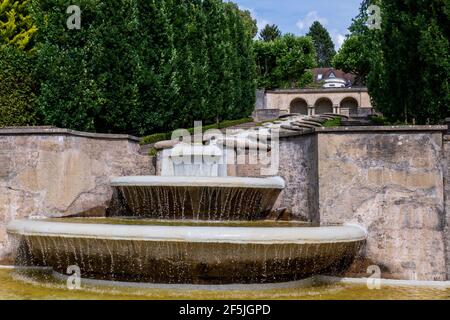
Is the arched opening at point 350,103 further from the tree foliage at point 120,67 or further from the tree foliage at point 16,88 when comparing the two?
the tree foliage at point 16,88

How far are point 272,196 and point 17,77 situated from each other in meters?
10.8

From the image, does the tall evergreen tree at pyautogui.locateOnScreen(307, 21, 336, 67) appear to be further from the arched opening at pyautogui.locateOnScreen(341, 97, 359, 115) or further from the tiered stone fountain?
the tiered stone fountain

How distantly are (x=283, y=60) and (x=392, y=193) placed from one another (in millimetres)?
48906

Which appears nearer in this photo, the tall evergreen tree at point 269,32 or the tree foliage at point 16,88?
the tree foliage at point 16,88

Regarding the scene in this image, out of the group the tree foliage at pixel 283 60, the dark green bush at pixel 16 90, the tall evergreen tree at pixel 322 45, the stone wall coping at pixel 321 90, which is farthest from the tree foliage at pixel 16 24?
the tall evergreen tree at pixel 322 45

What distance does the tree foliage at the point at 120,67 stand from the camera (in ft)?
50.2

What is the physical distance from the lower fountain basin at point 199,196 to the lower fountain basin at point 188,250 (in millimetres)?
1840

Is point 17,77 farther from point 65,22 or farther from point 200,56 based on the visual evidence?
point 200,56

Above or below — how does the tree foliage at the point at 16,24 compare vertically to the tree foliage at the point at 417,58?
above

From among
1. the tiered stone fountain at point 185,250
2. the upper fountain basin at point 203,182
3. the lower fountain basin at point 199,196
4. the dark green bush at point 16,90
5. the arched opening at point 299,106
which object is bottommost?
the tiered stone fountain at point 185,250

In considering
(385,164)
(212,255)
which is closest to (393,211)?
(385,164)

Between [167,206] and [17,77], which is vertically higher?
[17,77]

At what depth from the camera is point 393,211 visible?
767cm

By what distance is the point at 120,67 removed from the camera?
15.9m
